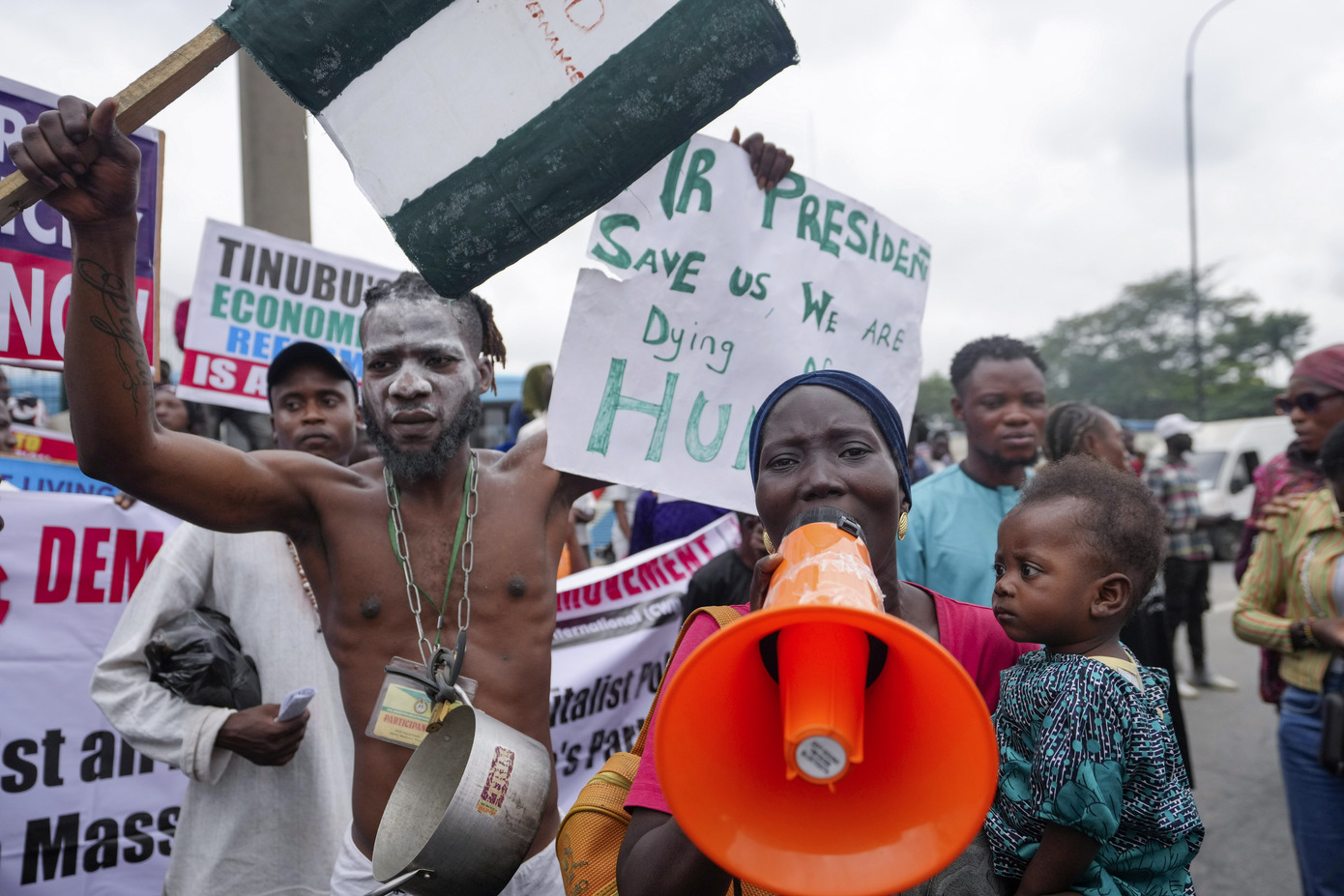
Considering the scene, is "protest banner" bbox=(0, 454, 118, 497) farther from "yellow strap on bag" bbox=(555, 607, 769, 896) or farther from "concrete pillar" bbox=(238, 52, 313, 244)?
"yellow strap on bag" bbox=(555, 607, 769, 896)

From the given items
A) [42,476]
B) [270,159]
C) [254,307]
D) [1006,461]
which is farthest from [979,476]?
[42,476]

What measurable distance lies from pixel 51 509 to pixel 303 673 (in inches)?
59.0

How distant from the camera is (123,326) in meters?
1.79

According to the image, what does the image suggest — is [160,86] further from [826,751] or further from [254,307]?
[254,307]

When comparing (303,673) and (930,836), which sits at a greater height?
(930,836)

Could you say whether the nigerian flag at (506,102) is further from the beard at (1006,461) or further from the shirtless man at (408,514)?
the beard at (1006,461)

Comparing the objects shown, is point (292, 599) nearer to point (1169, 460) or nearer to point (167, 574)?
point (167, 574)

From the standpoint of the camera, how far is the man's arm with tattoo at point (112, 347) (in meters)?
1.55

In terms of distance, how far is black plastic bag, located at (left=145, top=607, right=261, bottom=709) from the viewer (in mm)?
2664

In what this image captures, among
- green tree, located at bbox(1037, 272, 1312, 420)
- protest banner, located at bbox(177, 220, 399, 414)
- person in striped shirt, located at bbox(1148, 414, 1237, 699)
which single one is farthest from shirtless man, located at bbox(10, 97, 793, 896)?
green tree, located at bbox(1037, 272, 1312, 420)

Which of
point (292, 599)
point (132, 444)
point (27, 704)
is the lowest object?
point (27, 704)

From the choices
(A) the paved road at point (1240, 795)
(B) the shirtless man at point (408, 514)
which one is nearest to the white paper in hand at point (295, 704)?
(B) the shirtless man at point (408, 514)

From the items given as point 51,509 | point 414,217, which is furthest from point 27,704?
point 414,217

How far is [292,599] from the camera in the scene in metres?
2.84
